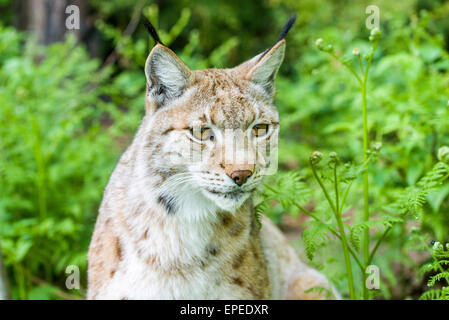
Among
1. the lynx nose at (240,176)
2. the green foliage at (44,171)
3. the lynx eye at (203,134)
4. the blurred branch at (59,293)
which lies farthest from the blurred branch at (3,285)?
the lynx nose at (240,176)

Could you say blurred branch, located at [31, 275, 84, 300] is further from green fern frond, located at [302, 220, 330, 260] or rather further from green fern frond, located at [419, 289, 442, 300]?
green fern frond, located at [419, 289, 442, 300]

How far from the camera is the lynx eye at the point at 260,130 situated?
10.9 feet

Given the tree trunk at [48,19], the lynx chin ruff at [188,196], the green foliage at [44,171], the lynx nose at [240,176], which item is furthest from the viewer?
the tree trunk at [48,19]

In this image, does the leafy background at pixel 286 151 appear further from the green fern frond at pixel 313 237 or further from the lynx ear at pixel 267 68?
the lynx ear at pixel 267 68

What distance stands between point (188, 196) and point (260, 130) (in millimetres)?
634

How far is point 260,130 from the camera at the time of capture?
11.0ft

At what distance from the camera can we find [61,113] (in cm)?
643

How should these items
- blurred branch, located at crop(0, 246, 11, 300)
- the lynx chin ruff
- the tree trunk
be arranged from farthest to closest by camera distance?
the tree trunk
blurred branch, located at crop(0, 246, 11, 300)
the lynx chin ruff

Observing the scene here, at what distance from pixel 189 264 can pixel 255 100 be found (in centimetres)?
117

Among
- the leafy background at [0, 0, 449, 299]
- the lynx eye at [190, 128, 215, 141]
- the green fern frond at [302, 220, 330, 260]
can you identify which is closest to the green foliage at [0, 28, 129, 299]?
the leafy background at [0, 0, 449, 299]

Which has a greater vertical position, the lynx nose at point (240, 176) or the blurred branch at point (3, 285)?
the lynx nose at point (240, 176)

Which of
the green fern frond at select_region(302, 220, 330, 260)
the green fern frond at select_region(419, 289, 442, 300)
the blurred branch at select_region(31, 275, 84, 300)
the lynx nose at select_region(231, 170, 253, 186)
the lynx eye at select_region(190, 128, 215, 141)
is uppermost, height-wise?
the lynx eye at select_region(190, 128, 215, 141)

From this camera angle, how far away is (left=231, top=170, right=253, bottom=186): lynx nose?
9.78 feet
